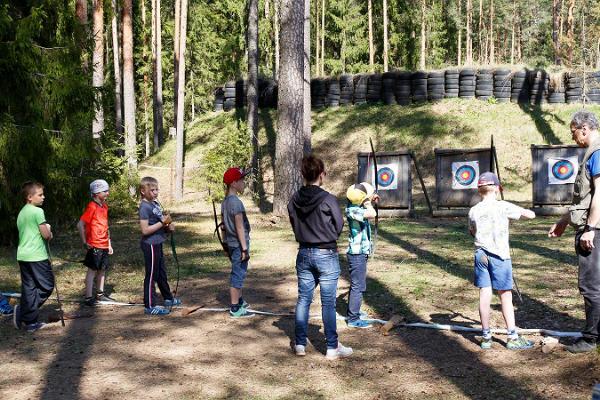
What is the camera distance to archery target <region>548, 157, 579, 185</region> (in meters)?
15.9

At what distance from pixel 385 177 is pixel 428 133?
743 cm

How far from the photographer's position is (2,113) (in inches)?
492

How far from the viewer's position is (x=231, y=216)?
737 cm

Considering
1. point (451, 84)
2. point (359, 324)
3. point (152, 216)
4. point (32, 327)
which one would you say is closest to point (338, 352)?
point (359, 324)

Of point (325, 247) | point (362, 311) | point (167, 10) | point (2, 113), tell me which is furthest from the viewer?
point (167, 10)

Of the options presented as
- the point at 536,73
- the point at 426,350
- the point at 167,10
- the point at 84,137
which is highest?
the point at 167,10

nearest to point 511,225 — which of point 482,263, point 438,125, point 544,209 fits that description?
point 544,209

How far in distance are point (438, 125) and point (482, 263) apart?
18951mm

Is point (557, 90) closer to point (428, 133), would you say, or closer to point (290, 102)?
point (428, 133)

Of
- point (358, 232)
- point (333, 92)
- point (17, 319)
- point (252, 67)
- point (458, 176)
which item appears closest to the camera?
point (358, 232)

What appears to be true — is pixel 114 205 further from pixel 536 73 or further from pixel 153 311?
pixel 536 73

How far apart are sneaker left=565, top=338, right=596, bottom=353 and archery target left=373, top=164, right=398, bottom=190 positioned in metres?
11.4

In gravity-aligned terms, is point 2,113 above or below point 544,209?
above

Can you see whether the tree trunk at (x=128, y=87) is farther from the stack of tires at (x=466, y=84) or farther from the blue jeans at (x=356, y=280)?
the blue jeans at (x=356, y=280)
